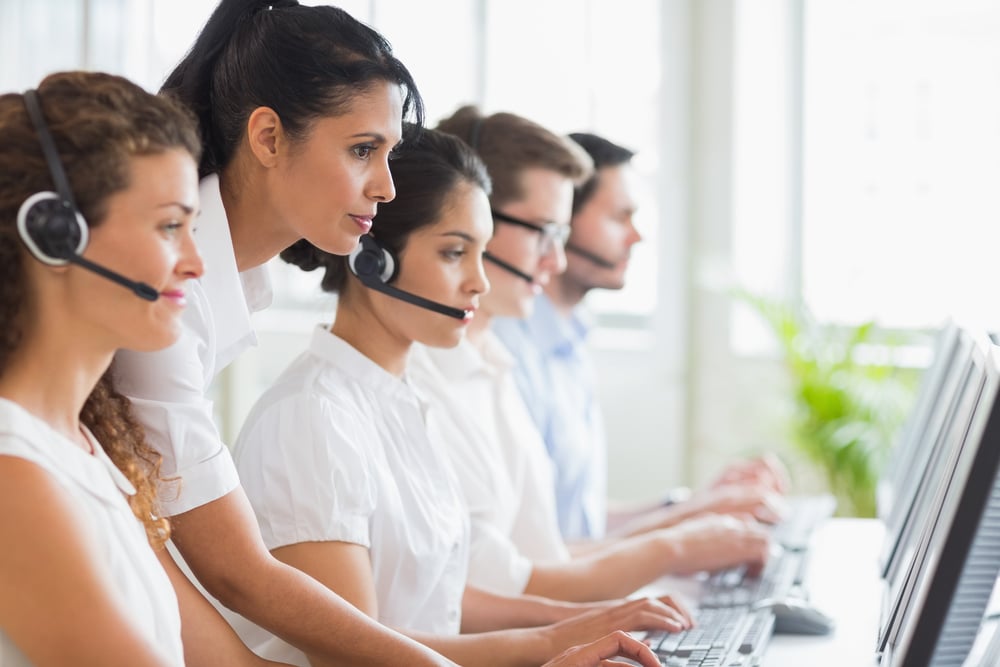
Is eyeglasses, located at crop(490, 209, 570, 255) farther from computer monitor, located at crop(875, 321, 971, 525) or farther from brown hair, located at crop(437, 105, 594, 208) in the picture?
computer monitor, located at crop(875, 321, 971, 525)

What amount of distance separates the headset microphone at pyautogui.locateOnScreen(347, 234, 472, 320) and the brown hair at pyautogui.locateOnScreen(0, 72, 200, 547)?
55 centimetres

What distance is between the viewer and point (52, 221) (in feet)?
3.10

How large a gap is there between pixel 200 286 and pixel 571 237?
4.84 feet

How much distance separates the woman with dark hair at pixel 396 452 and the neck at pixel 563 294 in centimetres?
92

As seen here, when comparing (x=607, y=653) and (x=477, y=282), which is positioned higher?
(x=477, y=282)

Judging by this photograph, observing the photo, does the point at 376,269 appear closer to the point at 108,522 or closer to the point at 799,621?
the point at 108,522

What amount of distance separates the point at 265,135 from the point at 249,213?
96mm

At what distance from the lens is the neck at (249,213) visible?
138 cm

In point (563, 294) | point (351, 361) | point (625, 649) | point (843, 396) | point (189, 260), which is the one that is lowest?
point (843, 396)

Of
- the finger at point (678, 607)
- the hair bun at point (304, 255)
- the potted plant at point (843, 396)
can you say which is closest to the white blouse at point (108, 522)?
the hair bun at point (304, 255)

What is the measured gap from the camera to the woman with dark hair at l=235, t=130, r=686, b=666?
1411 mm

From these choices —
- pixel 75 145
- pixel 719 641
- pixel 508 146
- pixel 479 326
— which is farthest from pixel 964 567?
pixel 508 146

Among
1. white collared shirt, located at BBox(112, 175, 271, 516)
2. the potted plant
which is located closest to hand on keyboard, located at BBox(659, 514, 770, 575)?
white collared shirt, located at BBox(112, 175, 271, 516)

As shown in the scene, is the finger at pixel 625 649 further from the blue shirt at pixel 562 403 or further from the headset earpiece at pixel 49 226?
the blue shirt at pixel 562 403
